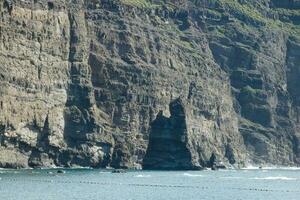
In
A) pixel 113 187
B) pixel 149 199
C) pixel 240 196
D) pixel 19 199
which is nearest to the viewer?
pixel 19 199

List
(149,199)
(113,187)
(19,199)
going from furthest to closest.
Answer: (113,187) < (149,199) < (19,199)

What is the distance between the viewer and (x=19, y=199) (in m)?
162

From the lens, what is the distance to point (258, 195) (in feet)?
623

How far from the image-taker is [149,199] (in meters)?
174

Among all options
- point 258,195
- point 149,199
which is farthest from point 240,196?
point 149,199

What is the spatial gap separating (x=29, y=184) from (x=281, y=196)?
35114mm

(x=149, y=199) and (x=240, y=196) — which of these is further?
(x=240, y=196)

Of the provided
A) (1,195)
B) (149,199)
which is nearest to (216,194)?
(149,199)

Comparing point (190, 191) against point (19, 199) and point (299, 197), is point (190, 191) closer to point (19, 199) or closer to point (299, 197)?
point (299, 197)

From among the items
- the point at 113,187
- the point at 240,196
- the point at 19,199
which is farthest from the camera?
the point at 113,187

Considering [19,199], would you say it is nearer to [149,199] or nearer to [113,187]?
[149,199]

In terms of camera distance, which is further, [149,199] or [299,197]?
[299,197]

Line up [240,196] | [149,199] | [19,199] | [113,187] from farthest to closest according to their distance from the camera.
Answer: [113,187] → [240,196] → [149,199] → [19,199]

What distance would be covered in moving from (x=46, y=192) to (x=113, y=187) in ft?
69.3
